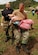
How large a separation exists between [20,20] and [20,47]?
1032 millimetres

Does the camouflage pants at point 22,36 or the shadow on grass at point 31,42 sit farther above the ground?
→ the camouflage pants at point 22,36

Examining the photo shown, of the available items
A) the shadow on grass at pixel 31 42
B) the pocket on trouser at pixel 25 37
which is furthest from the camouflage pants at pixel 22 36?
the shadow on grass at pixel 31 42

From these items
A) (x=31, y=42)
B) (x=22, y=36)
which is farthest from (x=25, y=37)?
(x=31, y=42)

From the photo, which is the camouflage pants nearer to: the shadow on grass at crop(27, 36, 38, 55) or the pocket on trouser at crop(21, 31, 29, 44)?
the pocket on trouser at crop(21, 31, 29, 44)

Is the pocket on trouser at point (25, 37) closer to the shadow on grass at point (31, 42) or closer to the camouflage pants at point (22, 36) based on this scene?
the camouflage pants at point (22, 36)

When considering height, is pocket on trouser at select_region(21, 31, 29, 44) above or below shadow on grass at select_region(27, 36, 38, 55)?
above

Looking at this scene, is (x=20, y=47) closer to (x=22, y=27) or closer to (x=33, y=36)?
(x=22, y=27)

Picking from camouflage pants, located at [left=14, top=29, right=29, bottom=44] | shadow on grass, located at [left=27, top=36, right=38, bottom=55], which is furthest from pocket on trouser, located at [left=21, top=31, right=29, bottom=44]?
shadow on grass, located at [left=27, top=36, right=38, bottom=55]

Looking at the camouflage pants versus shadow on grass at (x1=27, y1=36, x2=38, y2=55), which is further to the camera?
shadow on grass at (x1=27, y1=36, x2=38, y2=55)

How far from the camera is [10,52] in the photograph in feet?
22.1

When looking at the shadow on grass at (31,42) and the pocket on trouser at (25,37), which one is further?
the shadow on grass at (31,42)

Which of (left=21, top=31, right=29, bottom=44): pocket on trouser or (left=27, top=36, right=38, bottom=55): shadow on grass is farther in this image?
(left=27, top=36, right=38, bottom=55): shadow on grass

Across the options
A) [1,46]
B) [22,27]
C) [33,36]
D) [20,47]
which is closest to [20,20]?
[22,27]

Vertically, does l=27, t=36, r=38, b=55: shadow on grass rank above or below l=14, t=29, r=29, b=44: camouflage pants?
below
